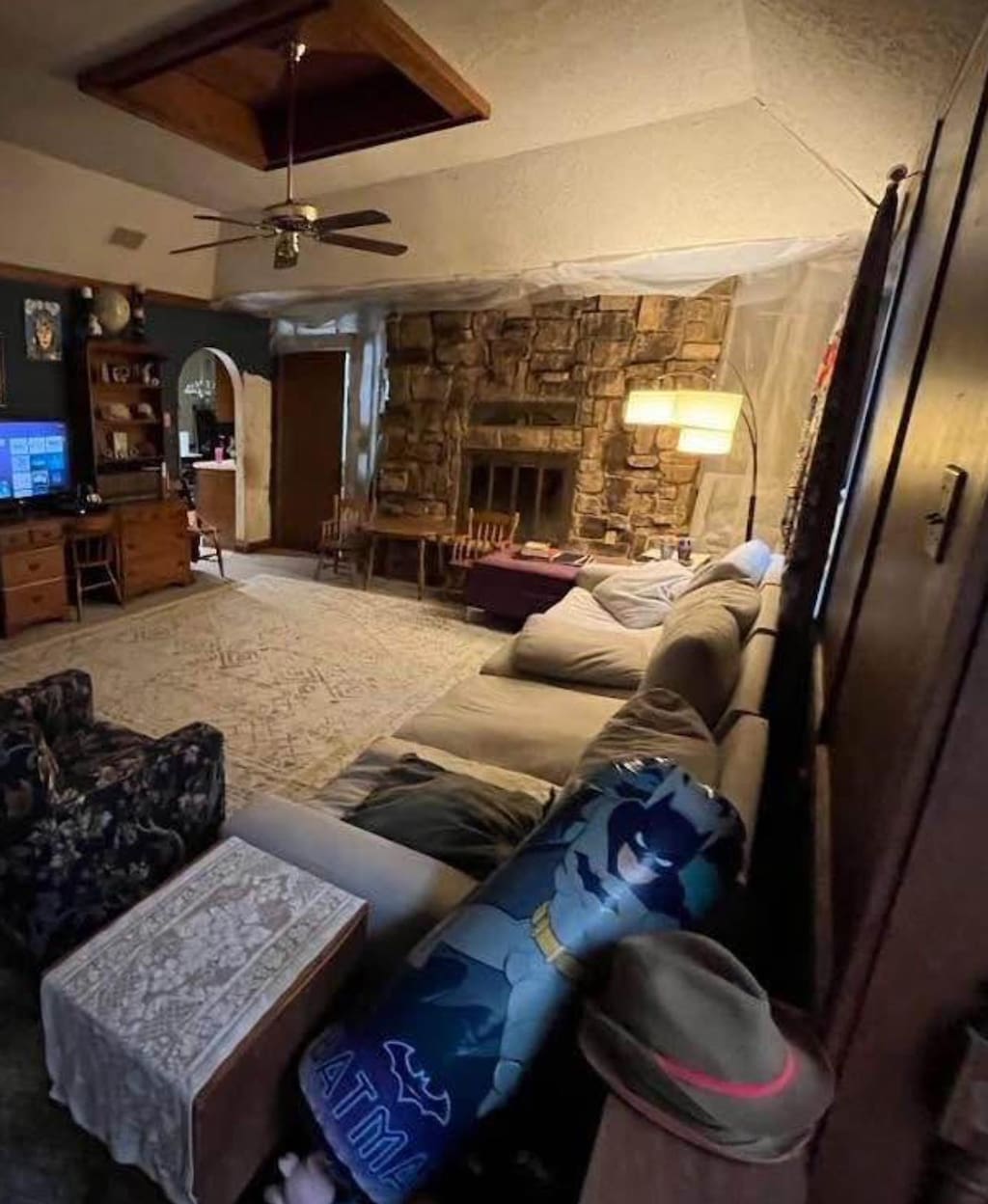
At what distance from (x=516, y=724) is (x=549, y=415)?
3.25 meters

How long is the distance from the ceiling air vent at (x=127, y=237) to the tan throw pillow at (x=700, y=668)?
15.5 feet

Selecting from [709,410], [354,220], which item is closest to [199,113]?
[354,220]

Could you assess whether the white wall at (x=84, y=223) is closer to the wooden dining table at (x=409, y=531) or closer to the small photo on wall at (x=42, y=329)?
the small photo on wall at (x=42, y=329)

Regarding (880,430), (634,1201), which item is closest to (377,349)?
(880,430)

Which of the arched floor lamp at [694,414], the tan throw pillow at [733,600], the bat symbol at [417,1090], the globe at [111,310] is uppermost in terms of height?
the globe at [111,310]

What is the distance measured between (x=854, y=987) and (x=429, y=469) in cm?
506

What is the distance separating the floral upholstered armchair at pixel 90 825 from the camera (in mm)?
1461

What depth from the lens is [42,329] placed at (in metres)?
4.37

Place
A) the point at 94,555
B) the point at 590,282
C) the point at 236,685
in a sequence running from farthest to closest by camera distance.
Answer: the point at 94,555
the point at 590,282
the point at 236,685

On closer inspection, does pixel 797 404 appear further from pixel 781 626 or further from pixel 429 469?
pixel 429 469

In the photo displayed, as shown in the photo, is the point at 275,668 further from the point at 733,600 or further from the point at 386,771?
the point at 733,600

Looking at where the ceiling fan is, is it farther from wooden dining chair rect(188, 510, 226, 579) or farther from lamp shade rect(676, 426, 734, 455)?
wooden dining chair rect(188, 510, 226, 579)

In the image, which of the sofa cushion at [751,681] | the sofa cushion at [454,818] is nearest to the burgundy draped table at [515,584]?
the sofa cushion at [751,681]

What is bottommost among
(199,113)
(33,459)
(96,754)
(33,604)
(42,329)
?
(33,604)
